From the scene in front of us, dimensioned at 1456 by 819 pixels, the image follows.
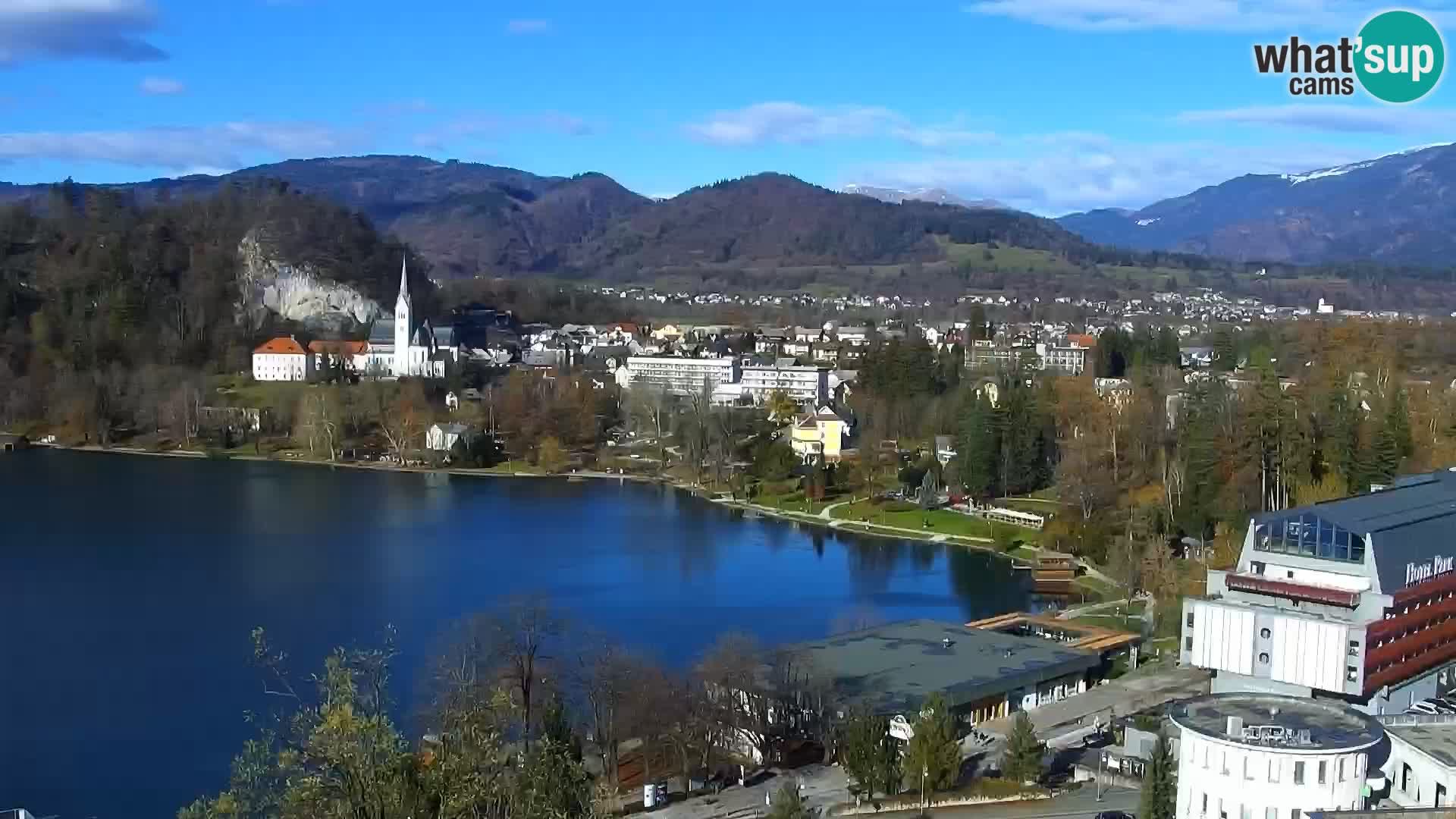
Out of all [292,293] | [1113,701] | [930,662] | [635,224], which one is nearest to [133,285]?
[292,293]

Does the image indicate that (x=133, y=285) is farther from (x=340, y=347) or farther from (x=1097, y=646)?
(x=1097, y=646)

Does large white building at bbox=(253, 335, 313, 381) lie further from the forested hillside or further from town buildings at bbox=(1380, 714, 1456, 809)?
town buildings at bbox=(1380, 714, 1456, 809)

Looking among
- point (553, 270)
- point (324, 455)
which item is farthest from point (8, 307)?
point (553, 270)

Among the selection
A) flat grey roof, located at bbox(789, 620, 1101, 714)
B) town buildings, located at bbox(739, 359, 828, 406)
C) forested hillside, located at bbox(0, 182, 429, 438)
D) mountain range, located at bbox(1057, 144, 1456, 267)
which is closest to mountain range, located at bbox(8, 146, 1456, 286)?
mountain range, located at bbox(1057, 144, 1456, 267)

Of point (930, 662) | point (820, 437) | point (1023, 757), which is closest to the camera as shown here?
point (1023, 757)

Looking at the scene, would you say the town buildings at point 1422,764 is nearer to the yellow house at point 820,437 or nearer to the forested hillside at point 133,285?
the yellow house at point 820,437

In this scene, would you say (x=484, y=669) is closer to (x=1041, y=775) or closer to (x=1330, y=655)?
(x=1041, y=775)

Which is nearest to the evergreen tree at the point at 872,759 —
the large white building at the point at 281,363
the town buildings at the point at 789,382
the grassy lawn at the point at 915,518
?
the grassy lawn at the point at 915,518
